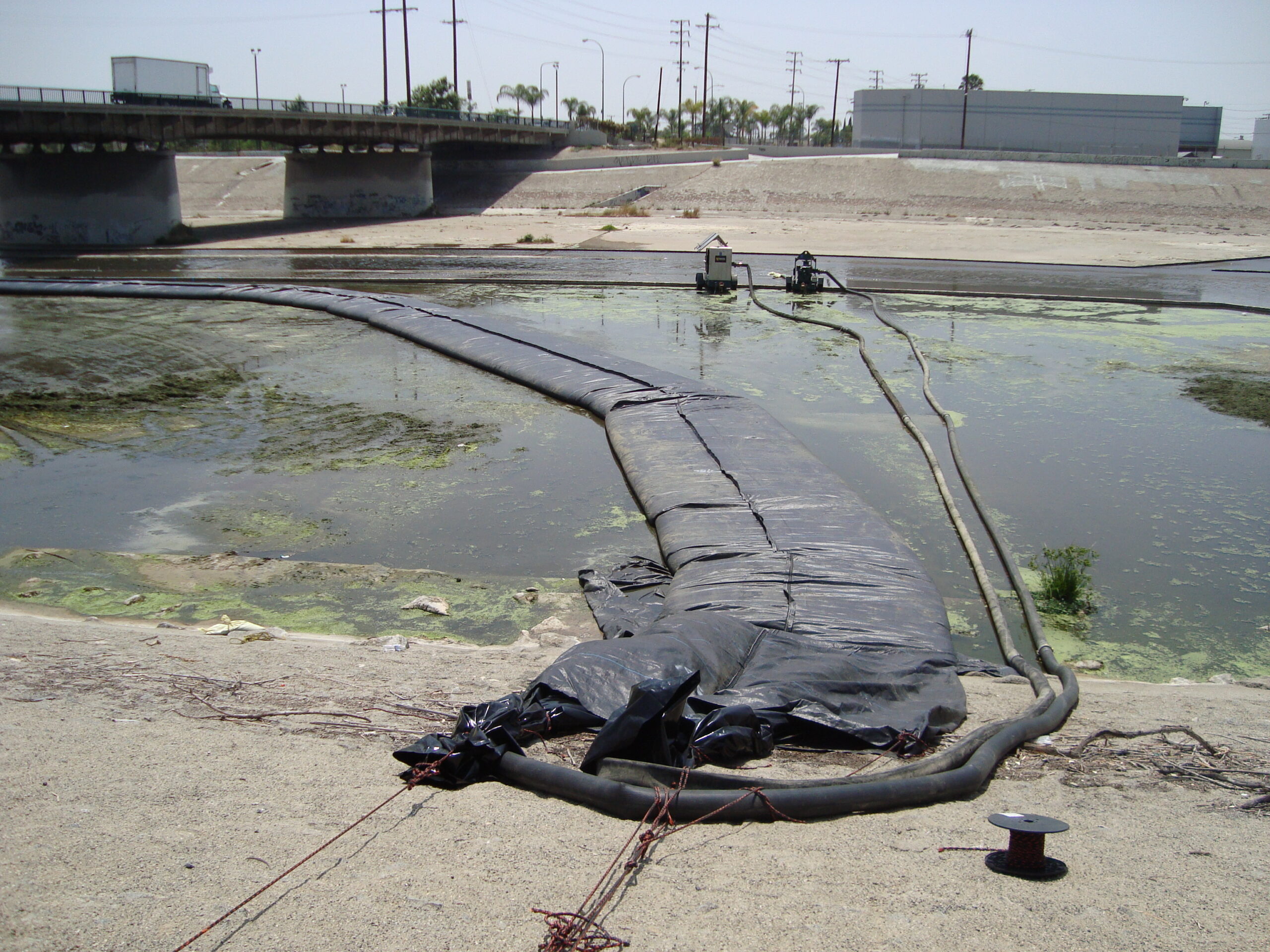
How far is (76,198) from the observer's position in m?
34.8

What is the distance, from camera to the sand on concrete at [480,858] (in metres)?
2.91

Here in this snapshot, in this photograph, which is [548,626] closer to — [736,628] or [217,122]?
[736,628]

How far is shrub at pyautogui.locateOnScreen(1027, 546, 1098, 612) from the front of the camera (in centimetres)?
664

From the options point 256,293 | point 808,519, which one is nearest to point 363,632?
point 808,519

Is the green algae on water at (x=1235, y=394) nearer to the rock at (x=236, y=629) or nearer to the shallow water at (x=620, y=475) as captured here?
the shallow water at (x=620, y=475)

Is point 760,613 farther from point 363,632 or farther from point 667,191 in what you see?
point 667,191

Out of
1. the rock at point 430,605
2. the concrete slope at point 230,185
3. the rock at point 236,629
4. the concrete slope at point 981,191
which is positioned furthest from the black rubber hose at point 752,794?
the concrete slope at point 230,185

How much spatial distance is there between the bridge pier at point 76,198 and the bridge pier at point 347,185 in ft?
31.3

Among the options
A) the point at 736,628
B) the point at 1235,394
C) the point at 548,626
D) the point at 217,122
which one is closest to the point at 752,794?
the point at 736,628

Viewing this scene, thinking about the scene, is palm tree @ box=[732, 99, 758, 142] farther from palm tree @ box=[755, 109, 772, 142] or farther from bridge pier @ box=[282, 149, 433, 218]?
bridge pier @ box=[282, 149, 433, 218]

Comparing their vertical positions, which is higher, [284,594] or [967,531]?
[967,531]

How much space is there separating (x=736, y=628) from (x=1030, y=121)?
82.9 m

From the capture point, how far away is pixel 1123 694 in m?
5.21

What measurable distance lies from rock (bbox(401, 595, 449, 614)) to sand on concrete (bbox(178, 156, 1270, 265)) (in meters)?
25.3
